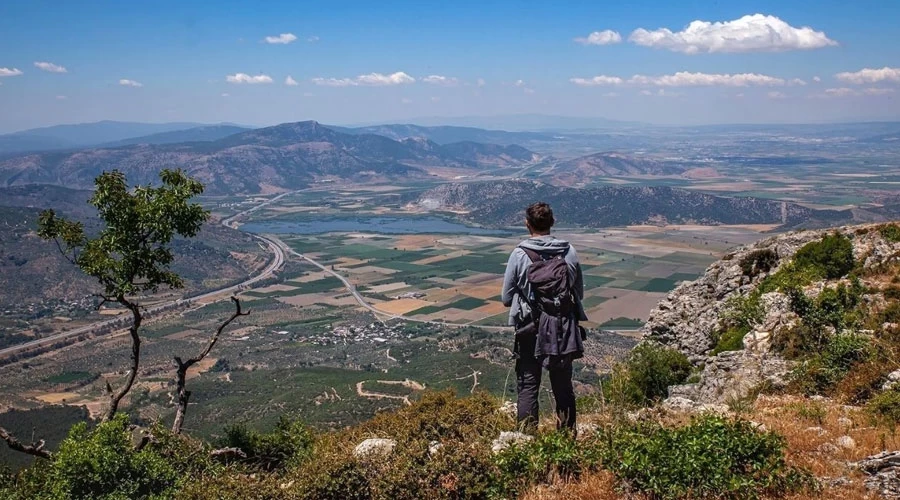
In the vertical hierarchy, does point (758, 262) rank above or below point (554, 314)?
below

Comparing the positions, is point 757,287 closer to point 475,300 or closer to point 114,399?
point 114,399

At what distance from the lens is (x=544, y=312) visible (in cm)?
646

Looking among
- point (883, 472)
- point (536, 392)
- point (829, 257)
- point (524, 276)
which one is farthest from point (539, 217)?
point (829, 257)

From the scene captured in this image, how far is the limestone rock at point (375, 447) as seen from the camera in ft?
21.0

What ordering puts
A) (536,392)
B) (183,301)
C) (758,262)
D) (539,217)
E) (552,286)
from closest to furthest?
(552,286), (539,217), (536,392), (758,262), (183,301)

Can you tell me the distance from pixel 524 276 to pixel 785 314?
9288 mm

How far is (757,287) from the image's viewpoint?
16.8 meters

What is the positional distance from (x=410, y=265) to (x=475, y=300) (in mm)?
35284

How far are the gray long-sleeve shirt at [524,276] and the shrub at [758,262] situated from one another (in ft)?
47.0

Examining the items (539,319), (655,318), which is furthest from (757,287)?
(539,319)

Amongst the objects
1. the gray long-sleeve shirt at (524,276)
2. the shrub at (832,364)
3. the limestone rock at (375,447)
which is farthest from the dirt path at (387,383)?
the gray long-sleeve shirt at (524,276)

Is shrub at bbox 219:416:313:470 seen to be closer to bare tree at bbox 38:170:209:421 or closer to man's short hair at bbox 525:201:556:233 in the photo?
bare tree at bbox 38:170:209:421

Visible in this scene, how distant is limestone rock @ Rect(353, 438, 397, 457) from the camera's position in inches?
251

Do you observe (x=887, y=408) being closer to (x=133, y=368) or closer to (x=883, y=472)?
(x=883, y=472)
